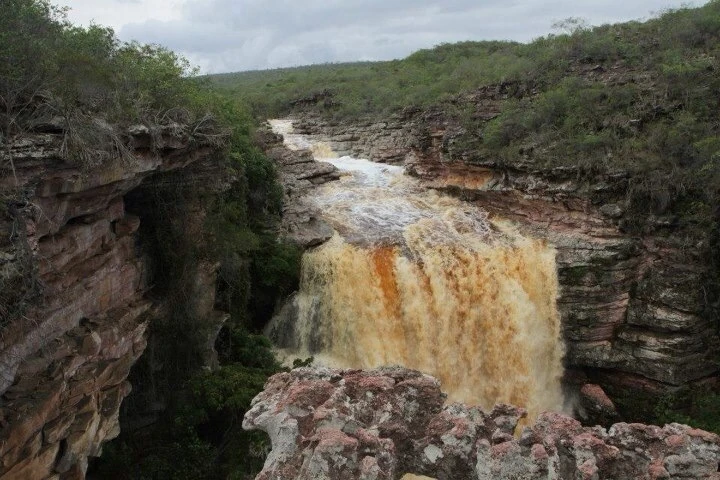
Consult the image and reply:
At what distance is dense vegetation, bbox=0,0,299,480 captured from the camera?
29.7 feet

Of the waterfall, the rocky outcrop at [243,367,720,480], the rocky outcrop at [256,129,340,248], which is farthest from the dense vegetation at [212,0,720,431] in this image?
the rocky outcrop at [243,367,720,480]

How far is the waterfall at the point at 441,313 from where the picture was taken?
15.4 metres

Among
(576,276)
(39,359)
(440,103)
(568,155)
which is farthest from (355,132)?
(39,359)

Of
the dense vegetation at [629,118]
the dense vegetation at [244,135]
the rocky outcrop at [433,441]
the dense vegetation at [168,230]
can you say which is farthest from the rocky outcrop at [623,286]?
the rocky outcrop at [433,441]

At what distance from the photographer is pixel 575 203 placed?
676 inches

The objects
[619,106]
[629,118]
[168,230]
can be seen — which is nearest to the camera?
[168,230]

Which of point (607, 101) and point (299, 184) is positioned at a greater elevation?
point (607, 101)

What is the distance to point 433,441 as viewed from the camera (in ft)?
21.7

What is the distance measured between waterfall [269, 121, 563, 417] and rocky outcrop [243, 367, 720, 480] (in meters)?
8.01

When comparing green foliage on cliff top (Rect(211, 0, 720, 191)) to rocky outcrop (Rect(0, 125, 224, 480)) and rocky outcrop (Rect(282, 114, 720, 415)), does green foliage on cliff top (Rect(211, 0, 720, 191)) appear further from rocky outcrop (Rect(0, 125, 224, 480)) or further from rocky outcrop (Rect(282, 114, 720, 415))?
rocky outcrop (Rect(0, 125, 224, 480))

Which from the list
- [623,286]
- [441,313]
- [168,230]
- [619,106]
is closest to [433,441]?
[168,230]

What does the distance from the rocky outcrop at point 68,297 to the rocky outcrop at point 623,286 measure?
33.2 ft

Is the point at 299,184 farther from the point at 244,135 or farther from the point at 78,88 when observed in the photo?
the point at 78,88

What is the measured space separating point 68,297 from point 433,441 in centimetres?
640
